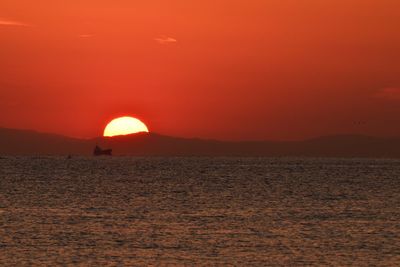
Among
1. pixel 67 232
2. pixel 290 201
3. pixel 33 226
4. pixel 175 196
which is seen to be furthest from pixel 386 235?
pixel 175 196

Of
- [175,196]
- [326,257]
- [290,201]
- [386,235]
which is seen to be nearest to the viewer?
[326,257]

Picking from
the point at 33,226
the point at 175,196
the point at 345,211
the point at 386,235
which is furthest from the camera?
the point at 175,196

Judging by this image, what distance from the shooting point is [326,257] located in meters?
59.3

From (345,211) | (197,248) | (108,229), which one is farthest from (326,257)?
(345,211)

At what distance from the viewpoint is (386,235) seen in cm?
7162

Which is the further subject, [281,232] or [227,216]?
[227,216]

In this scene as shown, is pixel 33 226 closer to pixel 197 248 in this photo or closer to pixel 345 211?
pixel 197 248

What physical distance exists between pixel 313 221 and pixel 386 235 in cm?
1537

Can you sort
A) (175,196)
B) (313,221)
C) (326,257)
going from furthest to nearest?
1. (175,196)
2. (313,221)
3. (326,257)

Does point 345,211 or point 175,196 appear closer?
point 345,211

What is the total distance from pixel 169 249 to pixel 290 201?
5894 centimetres

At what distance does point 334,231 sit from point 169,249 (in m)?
19.0

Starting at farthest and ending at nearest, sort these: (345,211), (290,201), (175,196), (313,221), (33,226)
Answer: (175,196), (290,201), (345,211), (313,221), (33,226)

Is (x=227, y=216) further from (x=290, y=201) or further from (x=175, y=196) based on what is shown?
(x=175, y=196)
